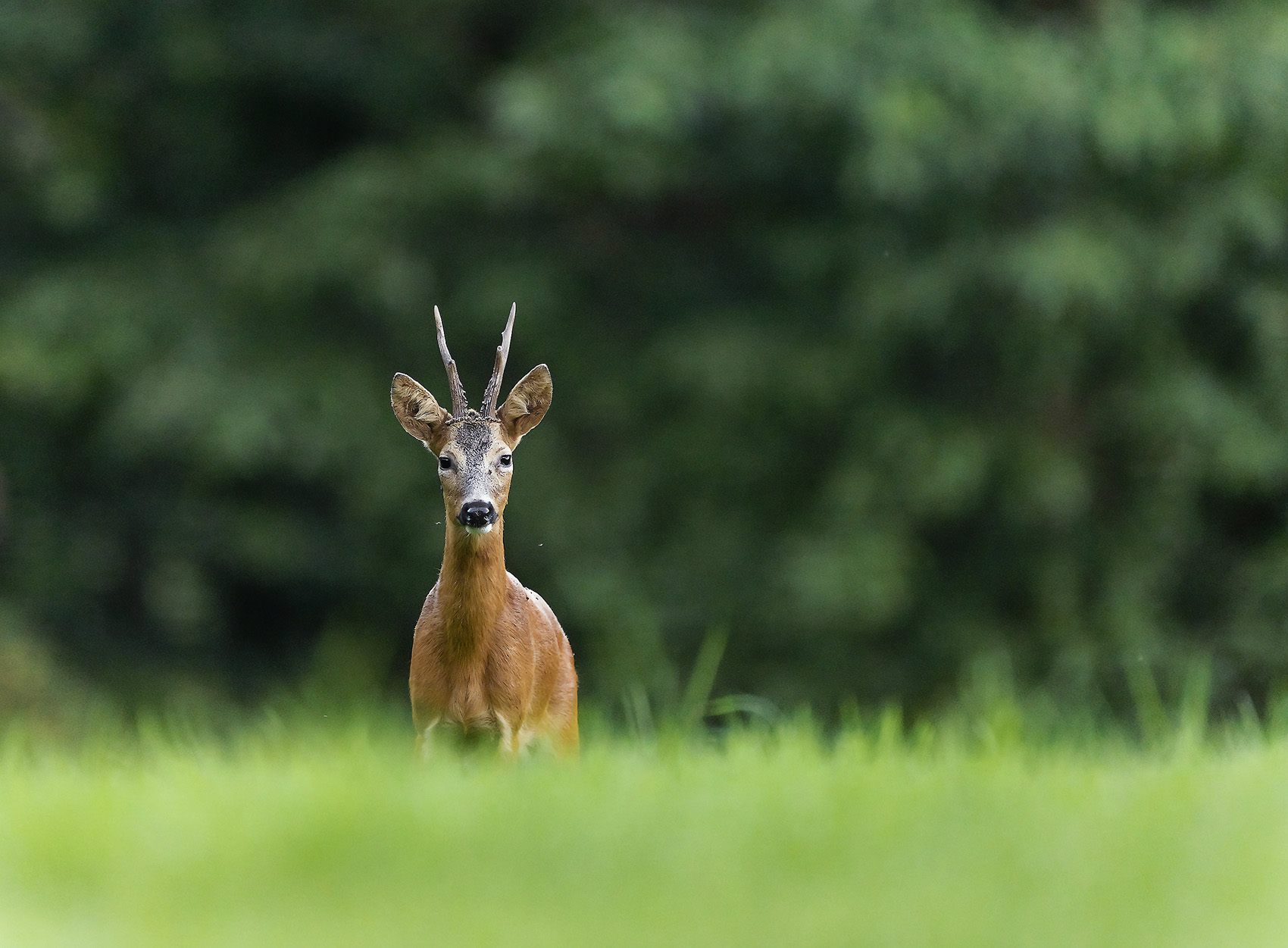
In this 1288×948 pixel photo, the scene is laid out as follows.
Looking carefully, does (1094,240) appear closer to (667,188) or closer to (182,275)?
(667,188)

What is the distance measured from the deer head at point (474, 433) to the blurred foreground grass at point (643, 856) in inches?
15.6

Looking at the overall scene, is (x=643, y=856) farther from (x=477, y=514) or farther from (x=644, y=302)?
(x=644, y=302)

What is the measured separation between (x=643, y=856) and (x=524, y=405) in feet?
2.10

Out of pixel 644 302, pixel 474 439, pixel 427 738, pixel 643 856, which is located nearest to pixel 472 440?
pixel 474 439

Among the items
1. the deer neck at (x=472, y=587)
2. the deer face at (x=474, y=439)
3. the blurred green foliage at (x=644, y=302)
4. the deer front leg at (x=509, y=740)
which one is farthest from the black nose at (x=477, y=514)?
the blurred green foliage at (x=644, y=302)

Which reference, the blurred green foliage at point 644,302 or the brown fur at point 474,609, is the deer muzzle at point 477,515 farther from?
the blurred green foliage at point 644,302

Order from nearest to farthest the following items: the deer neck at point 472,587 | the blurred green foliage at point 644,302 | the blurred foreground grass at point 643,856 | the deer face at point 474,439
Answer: the blurred foreground grass at point 643,856
the deer face at point 474,439
the deer neck at point 472,587
the blurred green foliage at point 644,302

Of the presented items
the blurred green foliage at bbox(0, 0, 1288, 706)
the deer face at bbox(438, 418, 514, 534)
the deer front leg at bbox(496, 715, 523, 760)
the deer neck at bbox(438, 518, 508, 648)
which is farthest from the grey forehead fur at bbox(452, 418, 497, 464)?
the blurred green foliage at bbox(0, 0, 1288, 706)

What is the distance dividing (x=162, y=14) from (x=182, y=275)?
1644 mm

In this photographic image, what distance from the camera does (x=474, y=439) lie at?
2137 millimetres

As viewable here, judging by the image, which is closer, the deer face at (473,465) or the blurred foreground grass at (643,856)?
the blurred foreground grass at (643,856)

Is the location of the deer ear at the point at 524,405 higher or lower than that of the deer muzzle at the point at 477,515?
higher

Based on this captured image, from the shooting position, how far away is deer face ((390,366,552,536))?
82.7 inches

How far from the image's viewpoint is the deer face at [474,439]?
2100 millimetres
